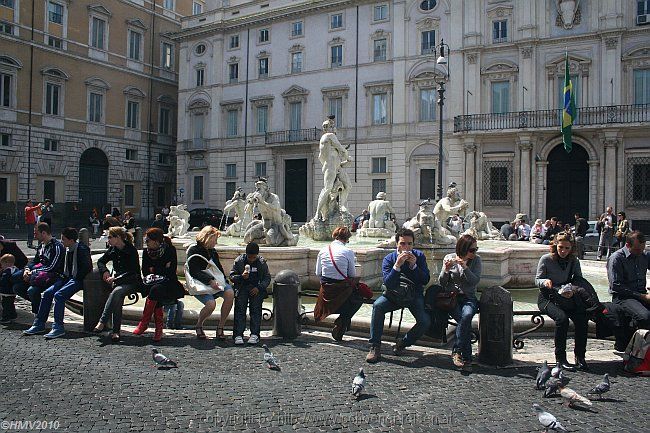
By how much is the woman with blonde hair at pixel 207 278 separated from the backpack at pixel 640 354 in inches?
176

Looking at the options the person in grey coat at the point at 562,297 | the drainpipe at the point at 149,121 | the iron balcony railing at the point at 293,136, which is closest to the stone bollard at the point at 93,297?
the person in grey coat at the point at 562,297

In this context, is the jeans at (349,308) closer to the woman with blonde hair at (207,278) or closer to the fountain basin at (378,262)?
the woman with blonde hair at (207,278)

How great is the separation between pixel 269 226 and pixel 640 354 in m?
6.75

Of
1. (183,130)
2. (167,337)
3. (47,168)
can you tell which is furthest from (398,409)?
(183,130)

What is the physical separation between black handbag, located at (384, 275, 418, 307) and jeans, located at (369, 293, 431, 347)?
0.06 metres

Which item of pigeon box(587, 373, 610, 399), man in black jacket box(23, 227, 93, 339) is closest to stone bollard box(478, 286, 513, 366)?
pigeon box(587, 373, 610, 399)

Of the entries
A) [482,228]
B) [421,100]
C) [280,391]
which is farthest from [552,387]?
[421,100]

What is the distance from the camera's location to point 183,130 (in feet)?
133

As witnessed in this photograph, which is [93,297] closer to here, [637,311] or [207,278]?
[207,278]

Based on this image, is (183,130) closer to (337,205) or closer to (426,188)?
(426,188)

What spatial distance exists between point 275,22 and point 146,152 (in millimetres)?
12832

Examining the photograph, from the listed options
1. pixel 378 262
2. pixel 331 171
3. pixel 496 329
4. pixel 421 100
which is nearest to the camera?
pixel 496 329

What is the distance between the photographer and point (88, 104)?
36156 mm

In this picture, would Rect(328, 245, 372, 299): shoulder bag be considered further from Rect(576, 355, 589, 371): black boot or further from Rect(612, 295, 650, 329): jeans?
Rect(612, 295, 650, 329): jeans
